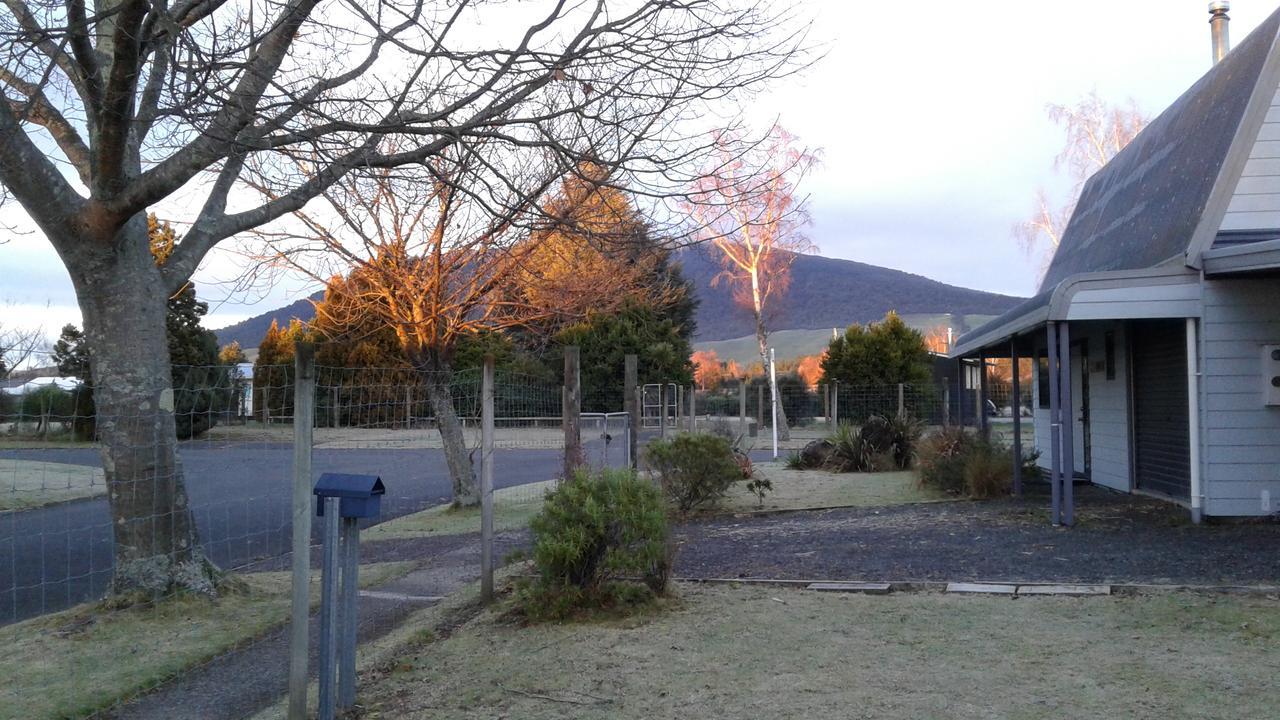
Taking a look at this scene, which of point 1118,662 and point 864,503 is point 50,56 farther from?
point 864,503

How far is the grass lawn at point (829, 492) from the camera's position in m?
14.4

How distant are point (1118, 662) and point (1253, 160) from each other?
740cm

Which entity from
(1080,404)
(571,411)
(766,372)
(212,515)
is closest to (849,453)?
(1080,404)

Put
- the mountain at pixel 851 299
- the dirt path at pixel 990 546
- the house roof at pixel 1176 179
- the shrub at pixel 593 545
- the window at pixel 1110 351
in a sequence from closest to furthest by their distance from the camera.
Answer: the shrub at pixel 593 545, the dirt path at pixel 990 546, the house roof at pixel 1176 179, the window at pixel 1110 351, the mountain at pixel 851 299

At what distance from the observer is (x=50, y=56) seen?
639 centimetres

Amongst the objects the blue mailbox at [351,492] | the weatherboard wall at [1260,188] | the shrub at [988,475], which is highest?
the weatherboard wall at [1260,188]

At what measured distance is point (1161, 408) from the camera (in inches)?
499

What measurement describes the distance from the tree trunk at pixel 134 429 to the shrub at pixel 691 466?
249 inches

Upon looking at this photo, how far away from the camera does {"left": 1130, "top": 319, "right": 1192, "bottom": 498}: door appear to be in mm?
12016

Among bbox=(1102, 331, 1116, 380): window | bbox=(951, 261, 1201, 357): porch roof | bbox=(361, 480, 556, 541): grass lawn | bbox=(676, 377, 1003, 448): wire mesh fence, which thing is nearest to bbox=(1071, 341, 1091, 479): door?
bbox=(1102, 331, 1116, 380): window

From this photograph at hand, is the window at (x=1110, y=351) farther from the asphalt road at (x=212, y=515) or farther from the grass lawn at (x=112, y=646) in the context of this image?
the grass lawn at (x=112, y=646)

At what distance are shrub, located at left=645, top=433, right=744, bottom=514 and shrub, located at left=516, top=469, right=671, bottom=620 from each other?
5.43m

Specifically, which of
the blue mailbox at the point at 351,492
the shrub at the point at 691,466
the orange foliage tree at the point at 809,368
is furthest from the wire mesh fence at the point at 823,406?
the blue mailbox at the point at 351,492

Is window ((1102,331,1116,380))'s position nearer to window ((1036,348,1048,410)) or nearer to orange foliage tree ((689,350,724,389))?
window ((1036,348,1048,410))
